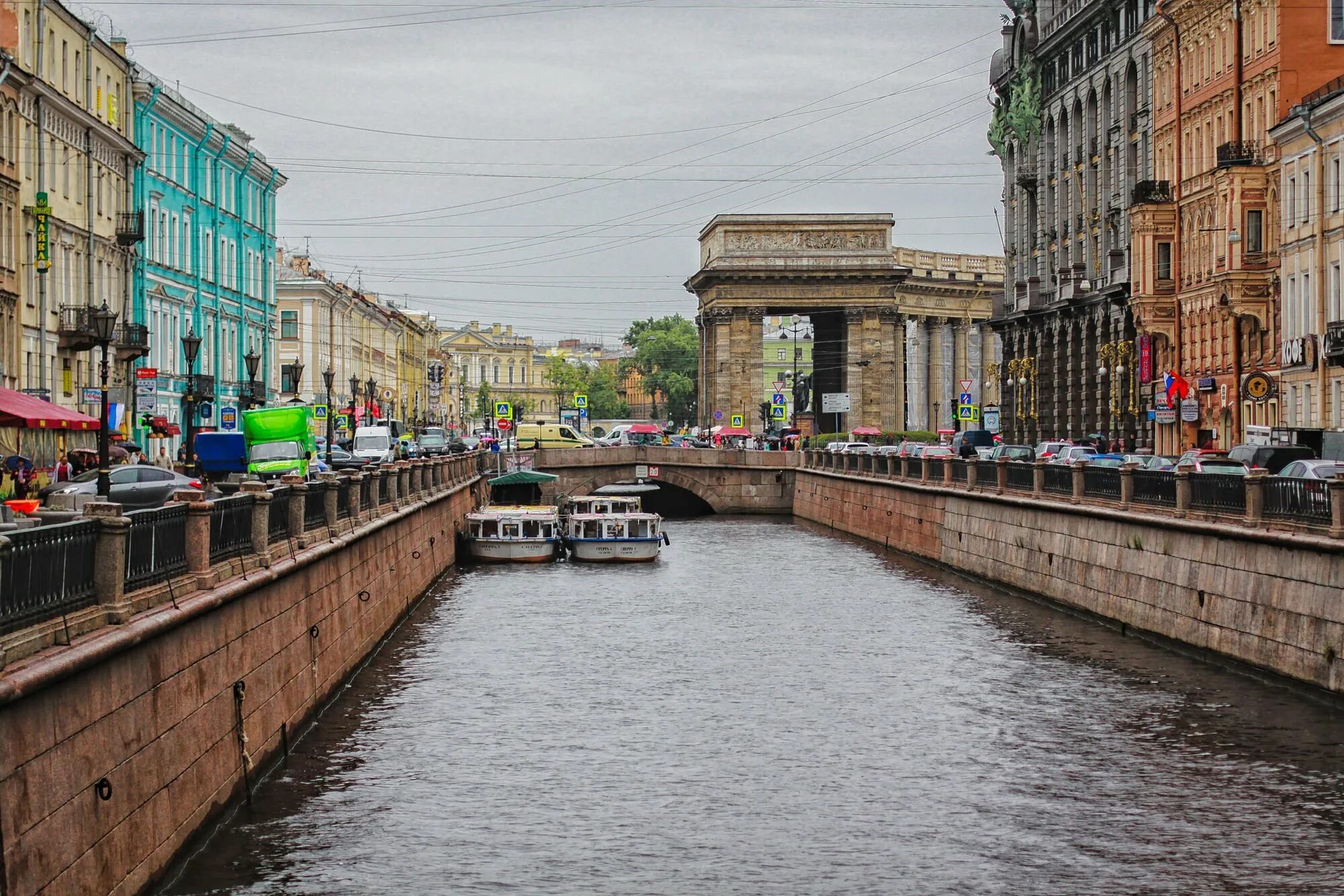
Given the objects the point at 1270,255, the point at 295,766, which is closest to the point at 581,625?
the point at 295,766

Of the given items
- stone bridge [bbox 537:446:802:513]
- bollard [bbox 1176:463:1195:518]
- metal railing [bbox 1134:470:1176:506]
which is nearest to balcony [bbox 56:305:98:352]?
metal railing [bbox 1134:470:1176:506]

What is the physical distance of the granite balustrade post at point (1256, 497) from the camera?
1127 inches

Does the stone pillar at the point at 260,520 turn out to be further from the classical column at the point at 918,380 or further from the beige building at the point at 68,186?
the classical column at the point at 918,380

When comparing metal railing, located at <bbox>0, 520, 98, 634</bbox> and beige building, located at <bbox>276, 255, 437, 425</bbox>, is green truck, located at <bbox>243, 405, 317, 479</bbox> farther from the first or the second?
metal railing, located at <bbox>0, 520, 98, 634</bbox>

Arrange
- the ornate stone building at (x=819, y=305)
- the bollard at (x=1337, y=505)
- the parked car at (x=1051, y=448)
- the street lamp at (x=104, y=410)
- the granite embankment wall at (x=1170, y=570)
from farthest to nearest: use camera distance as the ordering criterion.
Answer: the ornate stone building at (x=819, y=305) < the parked car at (x=1051, y=448) < the street lamp at (x=104, y=410) < the granite embankment wall at (x=1170, y=570) < the bollard at (x=1337, y=505)

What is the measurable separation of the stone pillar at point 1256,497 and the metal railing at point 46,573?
18327 mm

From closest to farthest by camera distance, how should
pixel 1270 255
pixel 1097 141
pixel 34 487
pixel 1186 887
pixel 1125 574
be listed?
pixel 1186 887
pixel 1125 574
pixel 34 487
pixel 1270 255
pixel 1097 141

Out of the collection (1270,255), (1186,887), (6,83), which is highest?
(6,83)

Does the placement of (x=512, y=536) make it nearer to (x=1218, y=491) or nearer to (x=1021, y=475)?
(x=1021, y=475)

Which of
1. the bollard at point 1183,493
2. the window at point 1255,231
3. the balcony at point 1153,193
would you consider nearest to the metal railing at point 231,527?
the bollard at point 1183,493

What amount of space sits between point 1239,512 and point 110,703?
19438mm

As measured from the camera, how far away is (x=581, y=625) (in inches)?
1567

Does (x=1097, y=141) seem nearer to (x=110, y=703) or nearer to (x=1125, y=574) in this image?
(x=1125, y=574)

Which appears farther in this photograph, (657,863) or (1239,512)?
(1239,512)
